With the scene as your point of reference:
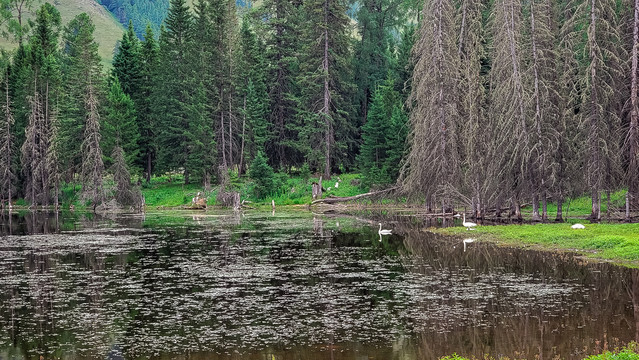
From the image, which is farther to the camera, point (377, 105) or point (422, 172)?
point (377, 105)

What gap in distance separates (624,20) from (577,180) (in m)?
11.3

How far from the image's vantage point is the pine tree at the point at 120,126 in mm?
74312

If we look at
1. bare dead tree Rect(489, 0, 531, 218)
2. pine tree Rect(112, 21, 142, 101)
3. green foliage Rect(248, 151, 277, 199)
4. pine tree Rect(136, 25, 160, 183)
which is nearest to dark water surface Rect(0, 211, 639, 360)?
bare dead tree Rect(489, 0, 531, 218)

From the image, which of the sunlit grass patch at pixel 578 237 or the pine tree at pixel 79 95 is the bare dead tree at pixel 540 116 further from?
the pine tree at pixel 79 95

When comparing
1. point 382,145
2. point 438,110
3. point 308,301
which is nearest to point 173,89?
point 382,145

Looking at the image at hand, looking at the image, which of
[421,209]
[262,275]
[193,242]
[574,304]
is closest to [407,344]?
[574,304]

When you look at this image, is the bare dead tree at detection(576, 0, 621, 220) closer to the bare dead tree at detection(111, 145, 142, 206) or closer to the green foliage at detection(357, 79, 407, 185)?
the green foliage at detection(357, 79, 407, 185)

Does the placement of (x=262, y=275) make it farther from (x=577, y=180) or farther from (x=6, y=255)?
(x=577, y=180)

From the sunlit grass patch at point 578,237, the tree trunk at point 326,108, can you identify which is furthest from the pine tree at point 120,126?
the sunlit grass patch at point 578,237

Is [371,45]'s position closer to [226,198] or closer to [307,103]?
[307,103]

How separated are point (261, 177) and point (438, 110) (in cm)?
2728

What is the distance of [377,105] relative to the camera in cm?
6431

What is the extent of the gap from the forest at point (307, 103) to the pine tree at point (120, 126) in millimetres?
238

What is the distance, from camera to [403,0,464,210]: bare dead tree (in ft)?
154
